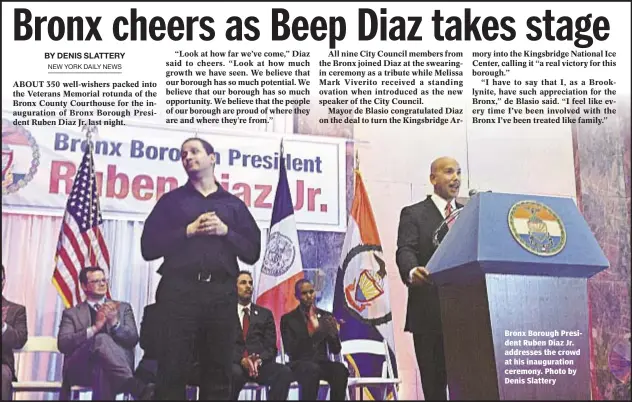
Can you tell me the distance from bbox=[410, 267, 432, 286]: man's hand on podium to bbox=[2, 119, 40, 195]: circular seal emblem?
8.16ft

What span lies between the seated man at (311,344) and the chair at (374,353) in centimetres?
8

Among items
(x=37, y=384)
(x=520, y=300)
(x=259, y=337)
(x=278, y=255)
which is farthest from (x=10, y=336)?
(x=520, y=300)

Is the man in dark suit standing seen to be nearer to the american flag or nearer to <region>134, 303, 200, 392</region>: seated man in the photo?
the american flag

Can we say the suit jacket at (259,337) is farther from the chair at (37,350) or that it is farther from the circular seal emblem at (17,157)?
the circular seal emblem at (17,157)

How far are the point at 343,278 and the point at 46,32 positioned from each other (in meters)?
2.49

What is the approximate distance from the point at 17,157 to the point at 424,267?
267 centimetres

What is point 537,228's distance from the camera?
2459 millimetres

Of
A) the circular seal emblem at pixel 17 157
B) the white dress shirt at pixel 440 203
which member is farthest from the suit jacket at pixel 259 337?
the circular seal emblem at pixel 17 157

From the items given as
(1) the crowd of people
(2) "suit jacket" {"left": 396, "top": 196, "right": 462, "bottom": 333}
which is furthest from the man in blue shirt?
(2) "suit jacket" {"left": 396, "top": 196, "right": 462, "bottom": 333}

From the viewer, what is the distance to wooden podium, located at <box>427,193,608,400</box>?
7.53ft

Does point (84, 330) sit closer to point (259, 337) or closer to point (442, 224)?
point (259, 337)

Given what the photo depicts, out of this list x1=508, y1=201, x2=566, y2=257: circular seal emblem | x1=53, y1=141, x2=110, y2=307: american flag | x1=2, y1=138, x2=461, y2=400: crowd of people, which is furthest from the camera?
x1=53, y1=141, x2=110, y2=307: american flag

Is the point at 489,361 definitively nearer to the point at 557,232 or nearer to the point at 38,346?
the point at 557,232

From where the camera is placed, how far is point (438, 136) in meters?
5.03
